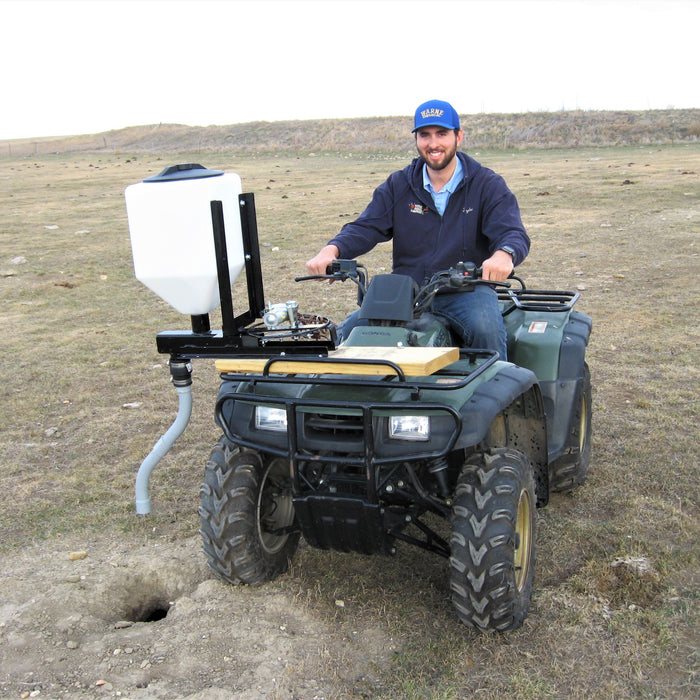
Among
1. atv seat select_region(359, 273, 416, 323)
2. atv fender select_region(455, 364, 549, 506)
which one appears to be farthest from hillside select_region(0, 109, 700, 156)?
atv seat select_region(359, 273, 416, 323)

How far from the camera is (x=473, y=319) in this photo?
4.01 metres

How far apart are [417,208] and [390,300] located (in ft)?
3.67

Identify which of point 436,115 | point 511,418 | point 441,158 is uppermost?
point 436,115

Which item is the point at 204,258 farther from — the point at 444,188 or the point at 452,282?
the point at 444,188

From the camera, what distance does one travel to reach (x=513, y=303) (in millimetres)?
5023

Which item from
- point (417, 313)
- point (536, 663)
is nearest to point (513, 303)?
point (417, 313)

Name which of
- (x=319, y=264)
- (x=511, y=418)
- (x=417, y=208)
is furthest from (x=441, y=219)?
(x=511, y=418)

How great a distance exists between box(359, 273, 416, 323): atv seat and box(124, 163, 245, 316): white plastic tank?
67 cm

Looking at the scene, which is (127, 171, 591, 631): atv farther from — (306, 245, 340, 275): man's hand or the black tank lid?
(306, 245, 340, 275): man's hand

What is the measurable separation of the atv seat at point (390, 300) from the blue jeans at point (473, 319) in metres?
0.23

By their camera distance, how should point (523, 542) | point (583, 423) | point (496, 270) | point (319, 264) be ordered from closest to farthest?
point (523, 542) → point (496, 270) → point (319, 264) → point (583, 423)

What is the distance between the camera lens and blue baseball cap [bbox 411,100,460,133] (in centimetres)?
436

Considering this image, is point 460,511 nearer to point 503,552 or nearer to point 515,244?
point 503,552

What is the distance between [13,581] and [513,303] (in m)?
3.20
